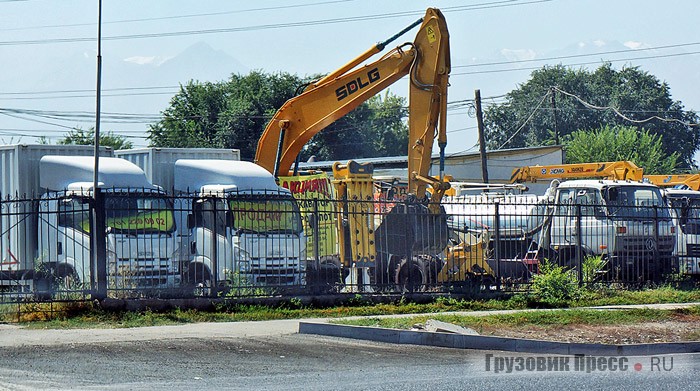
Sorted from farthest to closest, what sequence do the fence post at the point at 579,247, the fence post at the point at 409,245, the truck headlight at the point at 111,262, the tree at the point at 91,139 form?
the tree at the point at 91,139 < the fence post at the point at 579,247 < the fence post at the point at 409,245 < the truck headlight at the point at 111,262

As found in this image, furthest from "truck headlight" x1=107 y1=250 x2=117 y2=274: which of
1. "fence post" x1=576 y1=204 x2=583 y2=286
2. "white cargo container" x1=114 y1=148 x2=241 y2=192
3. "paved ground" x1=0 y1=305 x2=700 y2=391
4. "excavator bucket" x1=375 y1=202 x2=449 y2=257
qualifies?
"fence post" x1=576 y1=204 x2=583 y2=286

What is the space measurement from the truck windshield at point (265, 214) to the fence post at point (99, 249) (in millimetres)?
2510

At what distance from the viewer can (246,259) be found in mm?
18188

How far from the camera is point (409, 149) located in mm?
22391

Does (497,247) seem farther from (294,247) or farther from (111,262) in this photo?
(111,262)

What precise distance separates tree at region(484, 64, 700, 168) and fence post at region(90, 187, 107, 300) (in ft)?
234

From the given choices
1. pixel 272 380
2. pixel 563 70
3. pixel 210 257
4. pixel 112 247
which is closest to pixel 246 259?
pixel 210 257

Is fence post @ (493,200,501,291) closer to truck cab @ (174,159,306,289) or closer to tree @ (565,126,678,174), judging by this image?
truck cab @ (174,159,306,289)

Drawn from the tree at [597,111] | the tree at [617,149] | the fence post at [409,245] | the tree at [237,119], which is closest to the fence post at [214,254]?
the fence post at [409,245]

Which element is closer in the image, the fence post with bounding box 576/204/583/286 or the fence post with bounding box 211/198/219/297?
the fence post with bounding box 211/198/219/297

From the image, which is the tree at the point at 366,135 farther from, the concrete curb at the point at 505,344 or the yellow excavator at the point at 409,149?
the concrete curb at the point at 505,344

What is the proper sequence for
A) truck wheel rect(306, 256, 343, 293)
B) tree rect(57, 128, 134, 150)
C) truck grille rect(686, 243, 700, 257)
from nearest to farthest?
1. truck wheel rect(306, 256, 343, 293)
2. truck grille rect(686, 243, 700, 257)
3. tree rect(57, 128, 134, 150)

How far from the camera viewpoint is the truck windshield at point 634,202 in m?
22.2

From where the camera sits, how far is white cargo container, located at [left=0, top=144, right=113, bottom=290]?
687 inches
